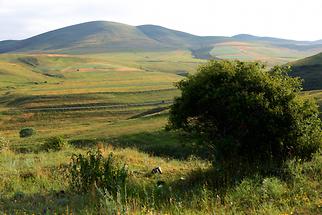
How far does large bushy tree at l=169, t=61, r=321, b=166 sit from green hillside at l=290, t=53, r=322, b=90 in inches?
3441

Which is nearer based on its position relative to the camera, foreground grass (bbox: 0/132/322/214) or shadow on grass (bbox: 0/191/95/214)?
foreground grass (bbox: 0/132/322/214)

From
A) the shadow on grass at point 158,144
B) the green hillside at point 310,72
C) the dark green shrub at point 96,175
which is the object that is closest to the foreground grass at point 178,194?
the dark green shrub at point 96,175

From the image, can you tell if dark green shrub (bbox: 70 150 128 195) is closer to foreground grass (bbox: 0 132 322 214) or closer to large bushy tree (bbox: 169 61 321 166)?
foreground grass (bbox: 0 132 322 214)

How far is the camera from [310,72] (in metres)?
116

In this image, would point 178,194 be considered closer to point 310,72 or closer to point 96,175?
point 96,175

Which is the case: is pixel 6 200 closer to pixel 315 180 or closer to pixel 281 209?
pixel 281 209

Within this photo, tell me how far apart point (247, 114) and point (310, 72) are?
109866mm

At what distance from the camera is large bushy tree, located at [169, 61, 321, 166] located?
14.1 metres

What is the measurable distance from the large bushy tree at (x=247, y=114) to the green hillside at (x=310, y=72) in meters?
87.4

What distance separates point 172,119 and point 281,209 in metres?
7.03

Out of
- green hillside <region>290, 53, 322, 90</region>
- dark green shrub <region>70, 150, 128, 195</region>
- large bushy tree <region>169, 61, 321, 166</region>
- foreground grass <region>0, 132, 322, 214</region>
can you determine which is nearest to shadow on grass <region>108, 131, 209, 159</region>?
large bushy tree <region>169, 61, 321, 166</region>

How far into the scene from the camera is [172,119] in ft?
50.4

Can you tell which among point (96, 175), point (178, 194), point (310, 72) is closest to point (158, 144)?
point (96, 175)

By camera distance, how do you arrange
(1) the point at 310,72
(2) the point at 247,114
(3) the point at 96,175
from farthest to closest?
(1) the point at 310,72 < (2) the point at 247,114 < (3) the point at 96,175
